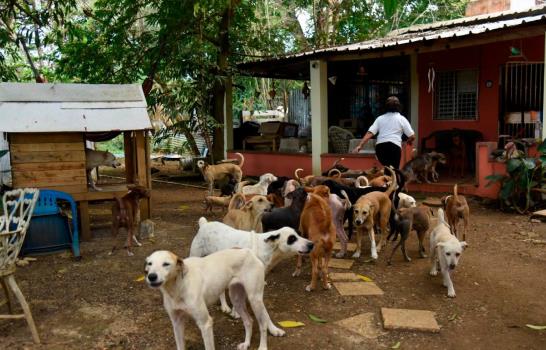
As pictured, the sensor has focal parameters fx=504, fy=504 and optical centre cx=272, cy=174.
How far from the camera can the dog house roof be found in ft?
22.8

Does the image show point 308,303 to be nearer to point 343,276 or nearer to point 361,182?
point 343,276

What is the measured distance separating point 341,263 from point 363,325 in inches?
67.3

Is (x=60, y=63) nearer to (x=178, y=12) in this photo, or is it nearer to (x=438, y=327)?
(x=178, y=12)

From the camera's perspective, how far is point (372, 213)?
19.4ft

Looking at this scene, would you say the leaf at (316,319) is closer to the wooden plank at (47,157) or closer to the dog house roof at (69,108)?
the dog house roof at (69,108)

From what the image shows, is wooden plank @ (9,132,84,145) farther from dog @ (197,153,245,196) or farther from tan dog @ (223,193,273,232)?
dog @ (197,153,245,196)

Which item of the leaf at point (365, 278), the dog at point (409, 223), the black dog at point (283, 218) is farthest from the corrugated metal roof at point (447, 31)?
the leaf at point (365, 278)

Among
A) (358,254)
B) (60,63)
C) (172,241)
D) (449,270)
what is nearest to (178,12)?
(60,63)

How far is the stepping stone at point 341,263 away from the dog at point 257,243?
1573 mm

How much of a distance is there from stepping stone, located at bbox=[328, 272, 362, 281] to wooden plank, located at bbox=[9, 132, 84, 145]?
13.6 feet

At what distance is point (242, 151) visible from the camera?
548 inches

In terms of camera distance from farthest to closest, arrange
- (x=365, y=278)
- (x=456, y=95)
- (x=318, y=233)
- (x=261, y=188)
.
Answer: (x=456, y=95), (x=261, y=188), (x=365, y=278), (x=318, y=233)

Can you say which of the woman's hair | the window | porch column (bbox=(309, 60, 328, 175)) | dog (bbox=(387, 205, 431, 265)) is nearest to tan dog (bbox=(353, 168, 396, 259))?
dog (bbox=(387, 205, 431, 265))

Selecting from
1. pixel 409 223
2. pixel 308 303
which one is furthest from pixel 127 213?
pixel 409 223
